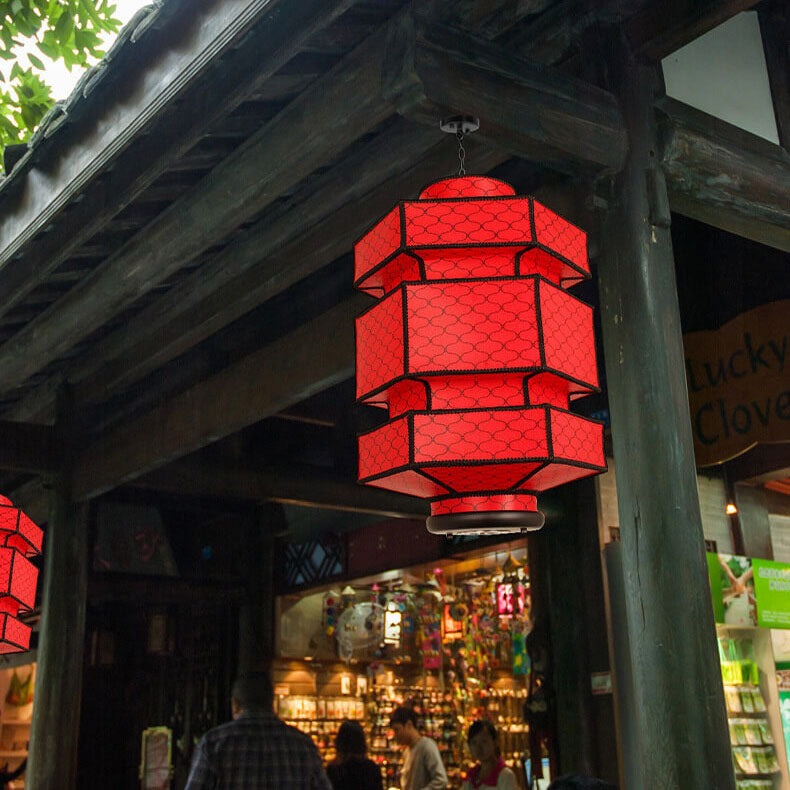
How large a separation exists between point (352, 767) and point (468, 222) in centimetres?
491

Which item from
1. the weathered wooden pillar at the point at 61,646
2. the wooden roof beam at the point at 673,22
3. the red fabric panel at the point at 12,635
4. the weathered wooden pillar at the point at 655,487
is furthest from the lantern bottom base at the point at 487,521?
the weathered wooden pillar at the point at 61,646

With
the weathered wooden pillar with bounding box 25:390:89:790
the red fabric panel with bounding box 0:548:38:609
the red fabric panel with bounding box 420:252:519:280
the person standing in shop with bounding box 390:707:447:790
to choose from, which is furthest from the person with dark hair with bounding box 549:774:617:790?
the person standing in shop with bounding box 390:707:447:790

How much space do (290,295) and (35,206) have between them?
2175mm

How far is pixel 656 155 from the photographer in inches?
146

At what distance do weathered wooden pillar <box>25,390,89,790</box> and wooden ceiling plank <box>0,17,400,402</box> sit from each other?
6.35ft

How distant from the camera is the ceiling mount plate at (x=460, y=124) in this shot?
3.34 meters

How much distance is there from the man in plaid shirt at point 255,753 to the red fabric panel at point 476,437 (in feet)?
9.17

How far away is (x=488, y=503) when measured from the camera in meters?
3.02

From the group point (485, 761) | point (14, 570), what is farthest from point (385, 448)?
point (485, 761)

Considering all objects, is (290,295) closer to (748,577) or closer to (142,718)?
(748,577)

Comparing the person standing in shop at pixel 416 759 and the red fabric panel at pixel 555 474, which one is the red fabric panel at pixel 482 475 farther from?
the person standing in shop at pixel 416 759

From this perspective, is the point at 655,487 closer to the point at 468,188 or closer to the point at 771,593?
the point at 468,188

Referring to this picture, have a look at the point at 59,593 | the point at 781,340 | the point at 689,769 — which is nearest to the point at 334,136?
the point at 689,769

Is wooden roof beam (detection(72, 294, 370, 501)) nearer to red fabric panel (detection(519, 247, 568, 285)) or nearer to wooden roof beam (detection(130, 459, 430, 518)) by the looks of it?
wooden roof beam (detection(130, 459, 430, 518))
